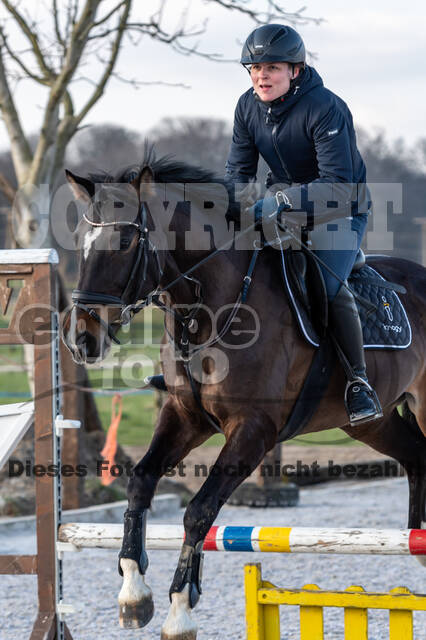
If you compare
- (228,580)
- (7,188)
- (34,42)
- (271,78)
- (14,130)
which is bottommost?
(228,580)

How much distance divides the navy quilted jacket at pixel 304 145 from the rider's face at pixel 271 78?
0.04 metres

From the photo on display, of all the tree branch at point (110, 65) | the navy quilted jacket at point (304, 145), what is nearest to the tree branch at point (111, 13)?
the tree branch at point (110, 65)

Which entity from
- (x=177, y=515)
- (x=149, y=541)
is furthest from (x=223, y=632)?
(x=177, y=515)

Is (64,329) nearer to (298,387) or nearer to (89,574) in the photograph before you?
(298,387)

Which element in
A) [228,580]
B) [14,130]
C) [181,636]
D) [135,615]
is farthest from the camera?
[14,130]

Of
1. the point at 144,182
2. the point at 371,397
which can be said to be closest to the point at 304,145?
the point at 144,182

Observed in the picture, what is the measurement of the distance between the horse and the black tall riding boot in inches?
5.1

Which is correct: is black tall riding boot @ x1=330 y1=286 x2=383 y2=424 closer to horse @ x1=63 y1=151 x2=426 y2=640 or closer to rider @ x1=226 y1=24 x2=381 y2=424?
rider @ x1=226 y1=24 x2=381 y2=424

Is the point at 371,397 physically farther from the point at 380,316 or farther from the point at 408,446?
the point at 408,446

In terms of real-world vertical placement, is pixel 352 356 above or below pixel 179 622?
above

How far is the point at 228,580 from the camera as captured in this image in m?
6.26

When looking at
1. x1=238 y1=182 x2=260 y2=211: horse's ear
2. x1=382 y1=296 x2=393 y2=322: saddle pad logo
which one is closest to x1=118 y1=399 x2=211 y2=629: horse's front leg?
x1=238 y1=182 x2=260 y2=211: horse's ear

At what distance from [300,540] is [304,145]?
70.9 inches

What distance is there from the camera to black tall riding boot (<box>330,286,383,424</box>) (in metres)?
4.01
